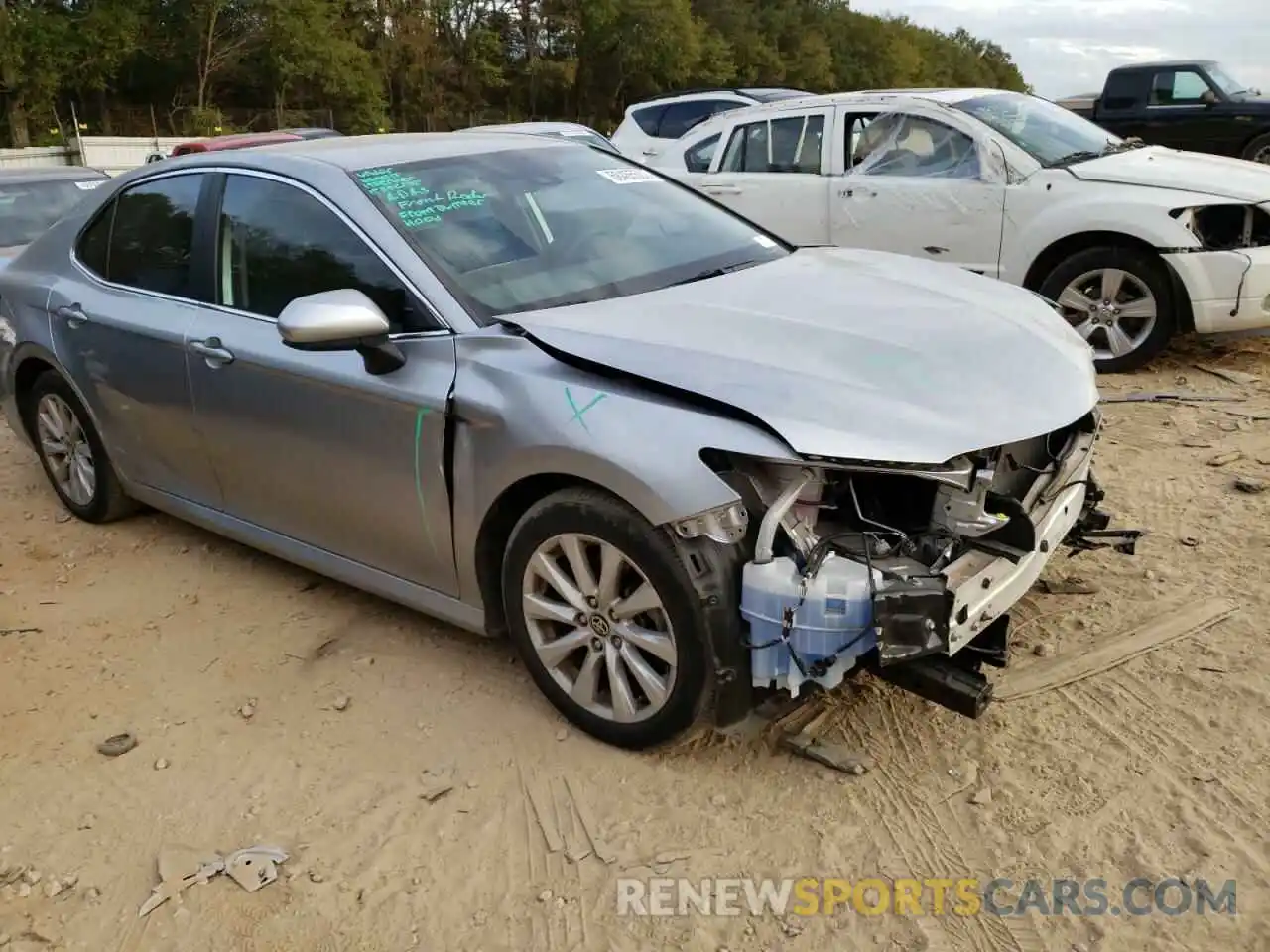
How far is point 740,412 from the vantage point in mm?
2756

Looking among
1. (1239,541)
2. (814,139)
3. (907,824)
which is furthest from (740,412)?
(814,139)

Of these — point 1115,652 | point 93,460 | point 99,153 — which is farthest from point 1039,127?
point 99,153

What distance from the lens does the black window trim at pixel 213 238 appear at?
331 cm

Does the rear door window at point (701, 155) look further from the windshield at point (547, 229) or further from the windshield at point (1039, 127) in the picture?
the windshield at point (547, 229)

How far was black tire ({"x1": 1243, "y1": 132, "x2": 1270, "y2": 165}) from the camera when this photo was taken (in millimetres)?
13008

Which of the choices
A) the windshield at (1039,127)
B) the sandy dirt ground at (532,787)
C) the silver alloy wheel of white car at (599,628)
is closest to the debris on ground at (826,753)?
the sandy dirt ground at (532,787)

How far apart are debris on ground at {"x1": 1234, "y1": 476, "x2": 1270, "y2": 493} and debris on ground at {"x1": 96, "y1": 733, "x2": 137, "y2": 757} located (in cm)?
442

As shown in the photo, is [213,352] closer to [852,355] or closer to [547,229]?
[547,229]

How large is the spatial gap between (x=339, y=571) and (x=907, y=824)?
206 centimetres

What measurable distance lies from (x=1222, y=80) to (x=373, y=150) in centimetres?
1335

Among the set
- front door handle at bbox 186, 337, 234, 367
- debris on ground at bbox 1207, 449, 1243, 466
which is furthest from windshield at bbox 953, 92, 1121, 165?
front door handle at bbox 186, 337, 234, 367

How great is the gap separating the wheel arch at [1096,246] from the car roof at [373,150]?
12.2 ft

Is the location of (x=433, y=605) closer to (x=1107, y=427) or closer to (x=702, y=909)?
(x=702, y=909)

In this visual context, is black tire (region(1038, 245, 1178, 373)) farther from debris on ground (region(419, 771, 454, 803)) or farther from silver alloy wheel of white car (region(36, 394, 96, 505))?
silver alloy wheel of white car (region(36, 394, 96, 505))
